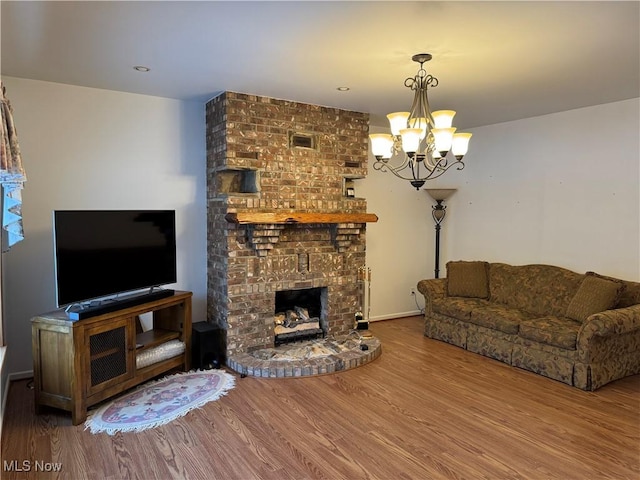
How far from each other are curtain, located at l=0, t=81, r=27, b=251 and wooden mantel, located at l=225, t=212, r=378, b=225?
167 centimetres

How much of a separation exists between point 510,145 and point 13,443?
5646mm

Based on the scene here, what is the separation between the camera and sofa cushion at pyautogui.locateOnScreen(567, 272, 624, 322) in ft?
12.7

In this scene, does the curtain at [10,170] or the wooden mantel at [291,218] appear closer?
the curtain at [10,170]

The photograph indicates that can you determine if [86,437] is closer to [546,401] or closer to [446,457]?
[446,457]

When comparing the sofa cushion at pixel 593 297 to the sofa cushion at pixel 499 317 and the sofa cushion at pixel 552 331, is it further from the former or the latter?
the sofa cushion at pixel 499 317

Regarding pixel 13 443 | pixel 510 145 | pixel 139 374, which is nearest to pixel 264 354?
pixel 139 374

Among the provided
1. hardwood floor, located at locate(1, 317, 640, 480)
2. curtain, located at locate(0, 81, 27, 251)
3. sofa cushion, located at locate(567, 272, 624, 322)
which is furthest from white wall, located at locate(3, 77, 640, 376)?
hardwood floor, located at locate(1, 317, 640, 480)

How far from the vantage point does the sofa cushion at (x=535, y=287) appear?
4.41m

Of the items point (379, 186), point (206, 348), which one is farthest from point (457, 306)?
point (206, 348)

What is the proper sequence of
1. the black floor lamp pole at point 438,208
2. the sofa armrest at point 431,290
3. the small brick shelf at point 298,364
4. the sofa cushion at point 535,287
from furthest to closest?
the black floor lamp pole at point 438,208 → the sofa armrest at point 431,290 → the sofa cushion at point 535,287 → the small brick shelf at point 298,364

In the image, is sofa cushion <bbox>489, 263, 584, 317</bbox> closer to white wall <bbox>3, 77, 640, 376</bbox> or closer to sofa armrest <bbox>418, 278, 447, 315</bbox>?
white wall <bbox>3, 77, 640, 376</bbox>

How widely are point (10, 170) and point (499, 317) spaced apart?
426cm

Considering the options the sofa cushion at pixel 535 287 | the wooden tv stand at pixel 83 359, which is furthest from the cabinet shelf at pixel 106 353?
the sofa cushion at pixel 535 287

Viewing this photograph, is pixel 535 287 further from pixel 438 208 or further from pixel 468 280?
pixel 438 208
